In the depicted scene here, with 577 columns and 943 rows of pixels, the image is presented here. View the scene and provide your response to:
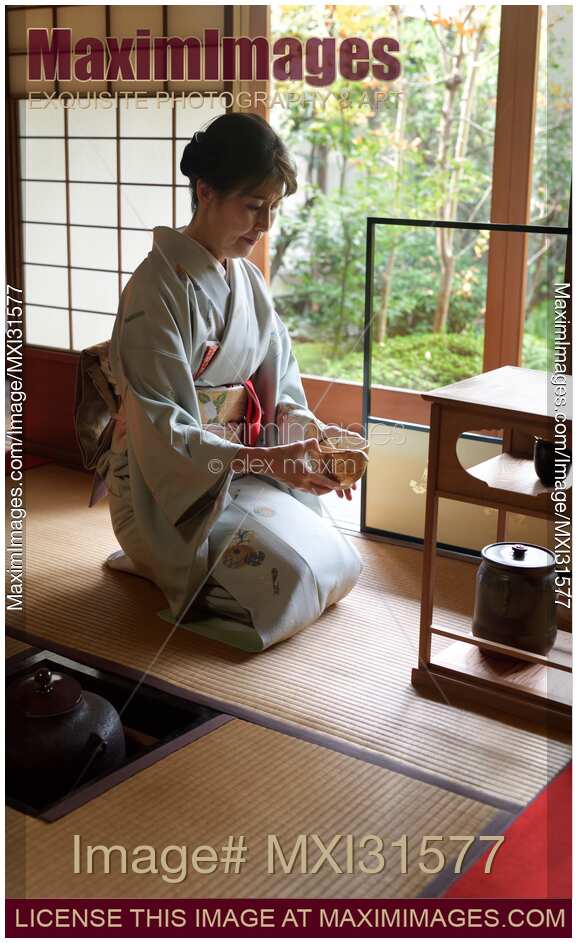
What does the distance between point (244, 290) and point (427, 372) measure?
314 cm

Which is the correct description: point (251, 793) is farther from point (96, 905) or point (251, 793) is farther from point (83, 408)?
point (83, 408)

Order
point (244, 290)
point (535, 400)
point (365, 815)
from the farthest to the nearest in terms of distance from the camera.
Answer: point (244, 290) < point (535, 400) < point (365, 815)

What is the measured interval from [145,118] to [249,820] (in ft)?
9.77

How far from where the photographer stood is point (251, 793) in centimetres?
Result: 200

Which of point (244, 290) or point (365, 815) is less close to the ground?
point (244, 290)

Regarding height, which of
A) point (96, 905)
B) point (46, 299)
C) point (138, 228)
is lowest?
point (96, 905)

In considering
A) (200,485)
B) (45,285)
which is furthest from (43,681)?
(45,285)

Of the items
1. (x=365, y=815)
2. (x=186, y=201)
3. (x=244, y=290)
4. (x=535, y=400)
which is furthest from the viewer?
(x=186, y=201)

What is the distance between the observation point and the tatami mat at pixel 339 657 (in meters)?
2.18

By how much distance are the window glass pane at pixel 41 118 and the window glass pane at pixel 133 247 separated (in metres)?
0.56

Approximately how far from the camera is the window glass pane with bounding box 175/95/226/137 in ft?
12.4

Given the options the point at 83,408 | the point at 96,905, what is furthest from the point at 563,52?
the point at 96,905

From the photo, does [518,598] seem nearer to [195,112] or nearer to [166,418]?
[166,418]

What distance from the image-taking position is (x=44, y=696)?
204cm
